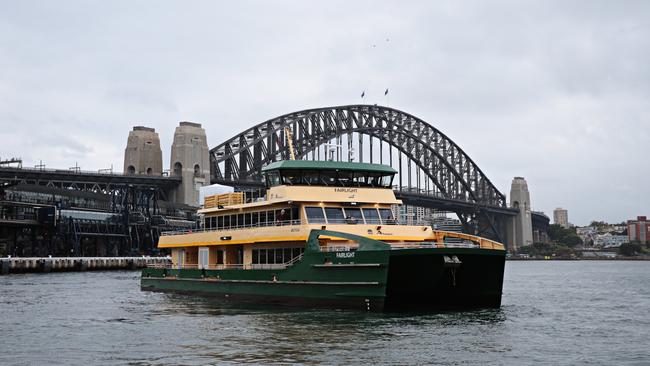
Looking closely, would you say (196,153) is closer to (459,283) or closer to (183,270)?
(183,270)

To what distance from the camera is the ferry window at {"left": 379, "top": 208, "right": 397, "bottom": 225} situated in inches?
1436

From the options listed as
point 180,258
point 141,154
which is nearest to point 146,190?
point 141,154

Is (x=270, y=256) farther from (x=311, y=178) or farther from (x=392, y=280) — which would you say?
(x=392, y=280)

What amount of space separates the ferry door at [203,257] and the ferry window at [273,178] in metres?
6.61

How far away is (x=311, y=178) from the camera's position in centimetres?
3681

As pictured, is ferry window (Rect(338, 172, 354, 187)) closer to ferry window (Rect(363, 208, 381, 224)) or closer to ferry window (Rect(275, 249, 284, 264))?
ferry window (Rect(363, 208, 381, 224))

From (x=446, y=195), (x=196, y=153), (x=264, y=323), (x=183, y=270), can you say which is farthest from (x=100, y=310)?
(x=446, y=195)

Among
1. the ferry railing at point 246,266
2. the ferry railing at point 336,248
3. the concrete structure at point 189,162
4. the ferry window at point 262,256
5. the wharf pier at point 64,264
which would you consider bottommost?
the wharf pier at point 64,264

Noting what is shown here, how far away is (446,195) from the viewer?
18188 centimetres

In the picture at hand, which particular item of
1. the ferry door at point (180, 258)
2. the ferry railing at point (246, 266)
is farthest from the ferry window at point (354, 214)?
the ferry door at point (180, 258)

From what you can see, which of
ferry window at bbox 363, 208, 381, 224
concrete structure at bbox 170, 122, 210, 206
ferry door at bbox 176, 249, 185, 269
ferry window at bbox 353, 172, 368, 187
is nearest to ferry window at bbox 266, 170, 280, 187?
ferry window at bbox 353, 172, 368, 187

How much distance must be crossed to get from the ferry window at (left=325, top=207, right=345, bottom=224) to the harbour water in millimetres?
5065

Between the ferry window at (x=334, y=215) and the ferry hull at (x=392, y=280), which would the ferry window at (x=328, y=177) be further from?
the ferry hull at (x=392, y=280)

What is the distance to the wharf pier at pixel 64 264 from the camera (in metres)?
82.4
